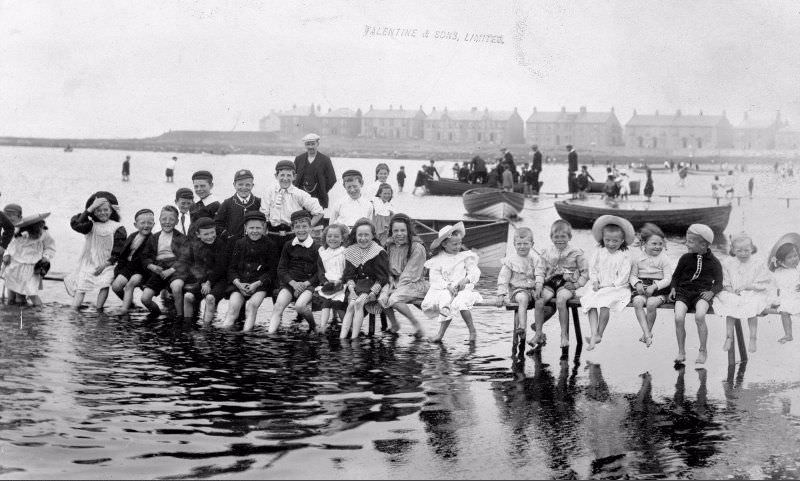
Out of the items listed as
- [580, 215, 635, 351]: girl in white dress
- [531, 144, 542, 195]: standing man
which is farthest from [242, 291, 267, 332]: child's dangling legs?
[531, 144, 542, 195]: standing man

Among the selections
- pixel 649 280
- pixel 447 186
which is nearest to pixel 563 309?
pixel 649 280

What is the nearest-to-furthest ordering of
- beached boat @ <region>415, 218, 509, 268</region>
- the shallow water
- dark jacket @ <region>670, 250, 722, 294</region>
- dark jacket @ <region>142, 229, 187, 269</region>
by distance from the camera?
the shallow water → dark jacket @ <region>670, 250, 722, 294</region> → dark jacket @ <region>142, 229, 187, 269</region> → beached boat @ <region>415, 218, 509, 268</region>

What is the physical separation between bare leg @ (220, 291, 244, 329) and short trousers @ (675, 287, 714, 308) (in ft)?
15.5

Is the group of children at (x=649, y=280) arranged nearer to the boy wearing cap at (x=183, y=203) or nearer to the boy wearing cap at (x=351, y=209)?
the boy wearing cap at (x=351, y=209)

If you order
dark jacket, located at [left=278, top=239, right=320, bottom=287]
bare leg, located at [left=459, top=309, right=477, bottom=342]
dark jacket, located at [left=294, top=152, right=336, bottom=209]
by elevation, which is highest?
dark jacket, located at [left=294, top=152, right=336, bottom=209]

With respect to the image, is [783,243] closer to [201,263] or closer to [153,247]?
[201,263]

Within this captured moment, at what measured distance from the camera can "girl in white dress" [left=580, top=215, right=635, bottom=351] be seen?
8.56m

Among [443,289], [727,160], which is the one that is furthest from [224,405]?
[727,160]

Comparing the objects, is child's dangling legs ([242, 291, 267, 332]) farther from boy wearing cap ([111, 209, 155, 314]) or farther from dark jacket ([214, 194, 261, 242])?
boy wearing cap ([111, 209, 155, 314])

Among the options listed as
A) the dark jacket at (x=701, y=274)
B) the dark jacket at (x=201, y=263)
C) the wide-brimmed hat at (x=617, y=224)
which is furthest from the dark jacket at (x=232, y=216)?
the dark jacket at (x=701, y=274)

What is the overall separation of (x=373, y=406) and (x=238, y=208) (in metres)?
4.32

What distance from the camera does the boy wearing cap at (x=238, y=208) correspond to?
10227 mm

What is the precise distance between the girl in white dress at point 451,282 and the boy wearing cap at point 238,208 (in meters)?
2.36

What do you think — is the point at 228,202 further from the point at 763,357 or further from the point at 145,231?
the point at 763,357
